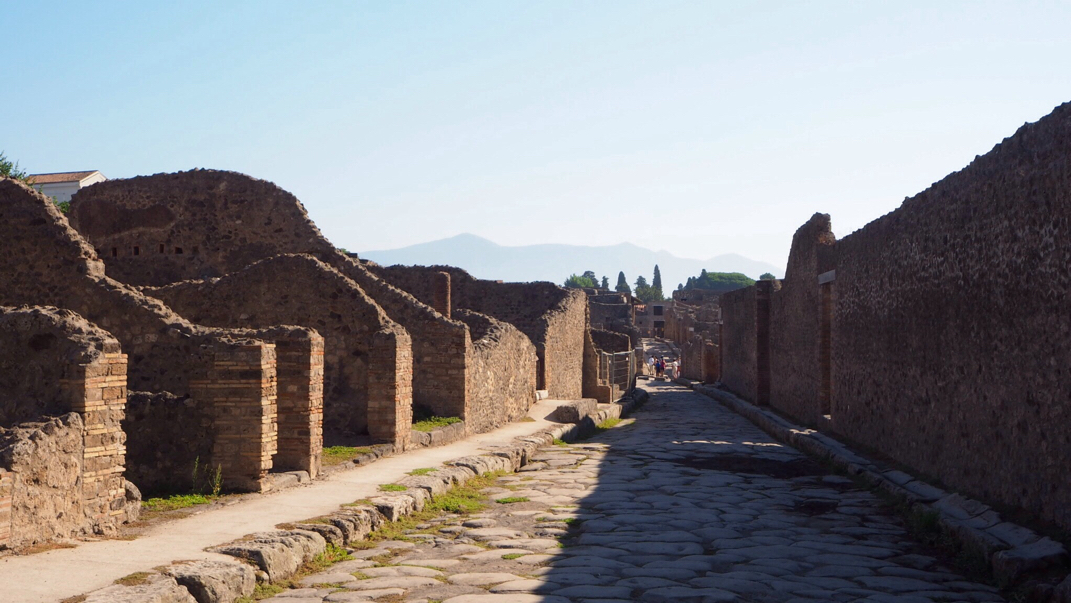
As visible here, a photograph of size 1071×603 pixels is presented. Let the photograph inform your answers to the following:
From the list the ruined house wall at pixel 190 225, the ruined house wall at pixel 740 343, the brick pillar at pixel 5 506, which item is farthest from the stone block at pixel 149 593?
the ruined house wall at pixel 740 343

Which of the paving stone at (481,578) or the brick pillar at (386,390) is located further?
the brick pillar at (386,390)

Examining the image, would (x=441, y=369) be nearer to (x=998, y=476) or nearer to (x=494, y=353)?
(x=494, y=353)

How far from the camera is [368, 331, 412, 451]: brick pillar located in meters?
11.1

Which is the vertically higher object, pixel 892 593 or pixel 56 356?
pixel 56 356

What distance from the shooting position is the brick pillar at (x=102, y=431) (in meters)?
6.02

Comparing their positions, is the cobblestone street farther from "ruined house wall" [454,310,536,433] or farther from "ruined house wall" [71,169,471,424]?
"ruined house wall" [71,169,471,424]

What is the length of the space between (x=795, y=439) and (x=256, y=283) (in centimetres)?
759

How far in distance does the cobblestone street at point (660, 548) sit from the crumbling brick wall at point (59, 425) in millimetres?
1521

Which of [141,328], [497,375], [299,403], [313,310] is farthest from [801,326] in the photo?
[141,328]

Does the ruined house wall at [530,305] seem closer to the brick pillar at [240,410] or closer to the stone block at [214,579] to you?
the brick pillar at [240,410]

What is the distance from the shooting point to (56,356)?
20.6ft

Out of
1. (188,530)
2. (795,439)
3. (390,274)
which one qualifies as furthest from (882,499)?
(390,274)

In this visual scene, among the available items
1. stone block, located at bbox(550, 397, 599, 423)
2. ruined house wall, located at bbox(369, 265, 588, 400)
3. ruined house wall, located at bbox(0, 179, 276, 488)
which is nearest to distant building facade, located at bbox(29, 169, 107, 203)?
ruined house wall, located at bbox(369, 265, 588, 400)

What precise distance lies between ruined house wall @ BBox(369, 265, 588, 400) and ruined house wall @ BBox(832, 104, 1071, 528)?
37.9ft
